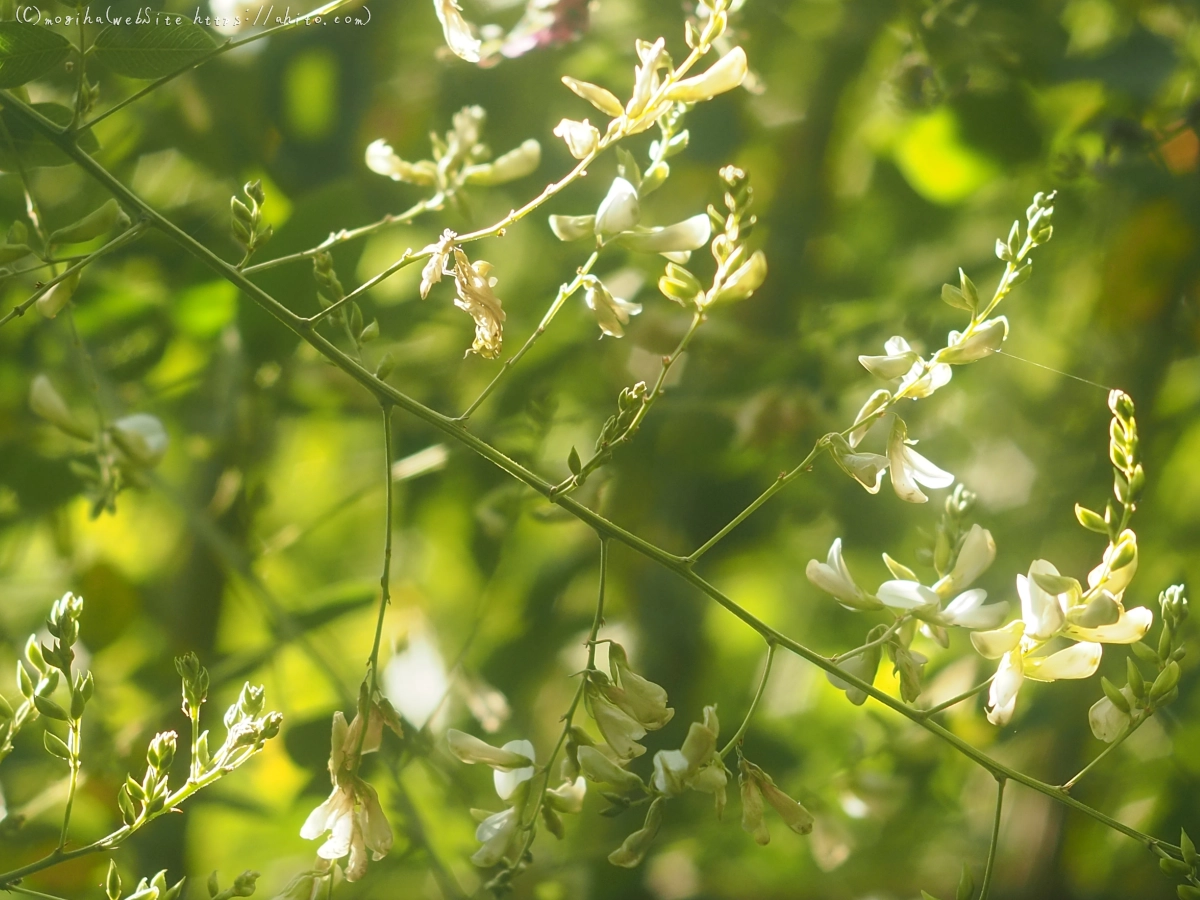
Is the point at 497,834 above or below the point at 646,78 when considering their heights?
below

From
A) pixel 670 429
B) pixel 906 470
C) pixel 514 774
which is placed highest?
pixel 906 470

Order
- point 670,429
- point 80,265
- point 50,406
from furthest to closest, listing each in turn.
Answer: point 670,429 → point 50,406 → point 80,265

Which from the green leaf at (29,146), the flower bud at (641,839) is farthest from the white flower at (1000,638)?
the green leaf at (29,146)

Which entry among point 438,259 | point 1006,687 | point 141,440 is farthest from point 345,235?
point 1006,687

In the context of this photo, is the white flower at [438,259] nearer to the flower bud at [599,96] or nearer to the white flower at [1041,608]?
the flower bud at [599,96]

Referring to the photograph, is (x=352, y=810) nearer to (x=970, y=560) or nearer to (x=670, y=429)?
(x=970, y=560)

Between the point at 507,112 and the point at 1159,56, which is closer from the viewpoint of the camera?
the point at 1159,56

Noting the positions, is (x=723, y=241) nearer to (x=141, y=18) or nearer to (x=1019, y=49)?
(x=141, y=18)

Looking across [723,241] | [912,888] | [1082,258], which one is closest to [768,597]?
[912,888]
